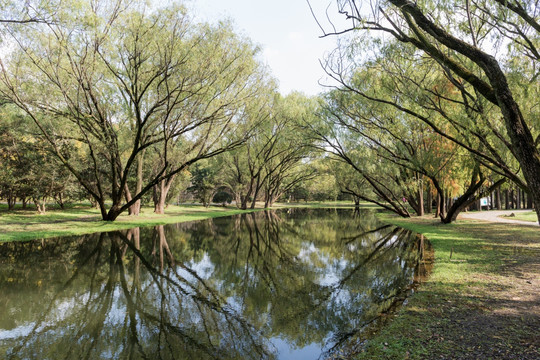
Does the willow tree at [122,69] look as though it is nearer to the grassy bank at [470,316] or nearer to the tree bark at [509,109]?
the tree bark at [509,109]

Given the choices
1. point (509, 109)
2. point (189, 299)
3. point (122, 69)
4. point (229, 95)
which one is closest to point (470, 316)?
point (509, 109)

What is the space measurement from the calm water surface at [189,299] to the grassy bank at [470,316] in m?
0.61

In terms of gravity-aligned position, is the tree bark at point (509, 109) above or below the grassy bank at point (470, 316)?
above

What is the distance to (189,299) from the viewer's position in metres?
6.00

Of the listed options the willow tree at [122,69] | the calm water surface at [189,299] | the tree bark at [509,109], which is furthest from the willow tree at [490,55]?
the willow tree at [122,69]

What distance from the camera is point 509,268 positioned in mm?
7926

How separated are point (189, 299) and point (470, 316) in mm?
4856

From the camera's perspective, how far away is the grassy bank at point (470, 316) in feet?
12.5

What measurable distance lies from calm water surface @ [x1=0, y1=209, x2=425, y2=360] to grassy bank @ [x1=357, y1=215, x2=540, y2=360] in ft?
1.99

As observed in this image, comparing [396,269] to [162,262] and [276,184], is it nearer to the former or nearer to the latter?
[162,262]

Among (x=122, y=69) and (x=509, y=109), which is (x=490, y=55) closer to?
(x=509, y=109)

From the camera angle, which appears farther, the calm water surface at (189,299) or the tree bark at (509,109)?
the tree bark at (509,109)

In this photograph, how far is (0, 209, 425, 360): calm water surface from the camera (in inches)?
166

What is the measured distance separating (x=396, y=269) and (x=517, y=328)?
427 cm
